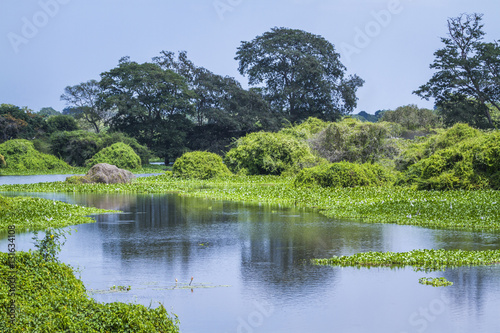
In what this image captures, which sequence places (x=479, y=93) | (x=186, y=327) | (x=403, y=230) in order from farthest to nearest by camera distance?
(x=479, y=93) → (x=403, y=230) → (x=186, y=327)

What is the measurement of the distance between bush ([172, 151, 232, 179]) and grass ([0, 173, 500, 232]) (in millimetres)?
2446

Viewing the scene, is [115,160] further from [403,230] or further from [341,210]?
[403,230]

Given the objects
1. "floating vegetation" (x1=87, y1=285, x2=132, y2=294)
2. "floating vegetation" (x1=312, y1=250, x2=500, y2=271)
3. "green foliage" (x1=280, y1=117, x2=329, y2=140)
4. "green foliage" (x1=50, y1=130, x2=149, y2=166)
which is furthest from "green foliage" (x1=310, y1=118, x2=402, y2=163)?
"floating vegetation" (x1=87, y1=285, x2=132, y2=294)

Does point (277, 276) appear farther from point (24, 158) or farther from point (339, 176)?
point (24, 158)

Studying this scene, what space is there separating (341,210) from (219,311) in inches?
432

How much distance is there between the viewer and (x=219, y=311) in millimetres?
8719

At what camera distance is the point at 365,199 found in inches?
824

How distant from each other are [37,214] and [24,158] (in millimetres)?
32763

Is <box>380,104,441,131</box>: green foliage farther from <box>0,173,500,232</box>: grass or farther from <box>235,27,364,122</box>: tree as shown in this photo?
<box>0,173,500,232</box>: grass

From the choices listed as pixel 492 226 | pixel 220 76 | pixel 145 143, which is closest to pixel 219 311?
pixel 492 226

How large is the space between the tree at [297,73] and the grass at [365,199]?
32.3 meters

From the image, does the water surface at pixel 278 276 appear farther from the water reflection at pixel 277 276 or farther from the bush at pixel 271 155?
the bush at pixel 271 155

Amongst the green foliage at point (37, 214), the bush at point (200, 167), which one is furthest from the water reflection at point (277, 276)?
the bush at point (200, 167)

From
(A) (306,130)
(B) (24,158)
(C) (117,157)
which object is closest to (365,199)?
(A) (306,130)
